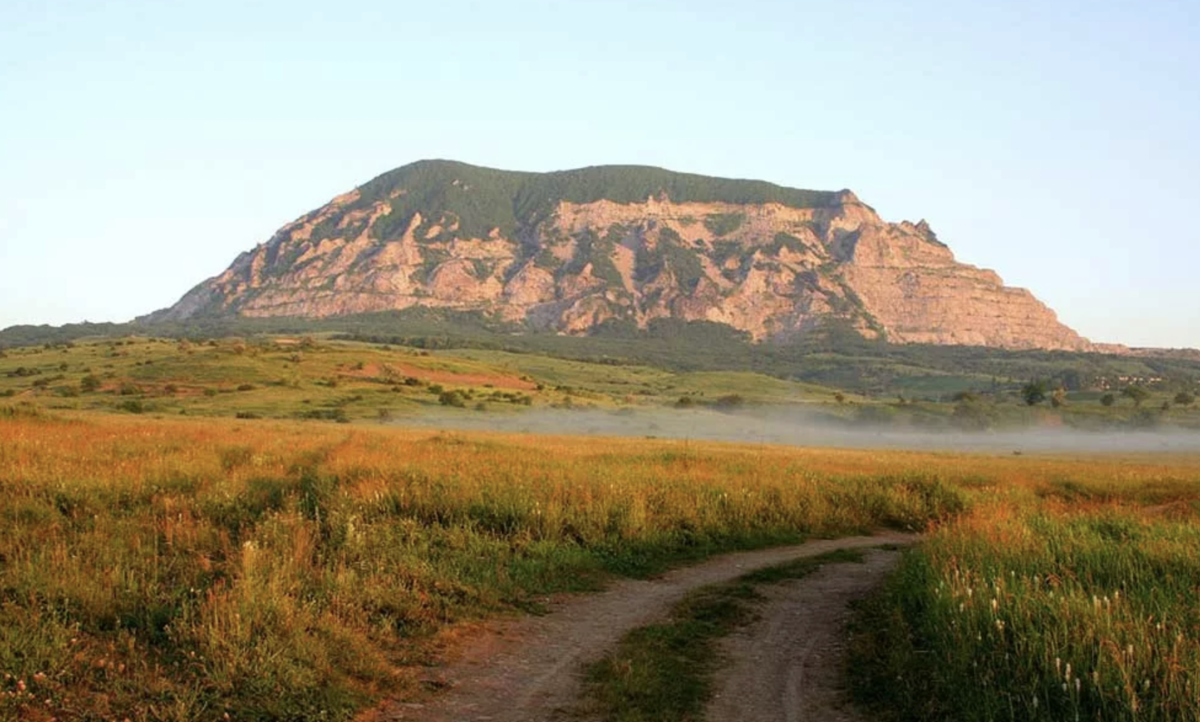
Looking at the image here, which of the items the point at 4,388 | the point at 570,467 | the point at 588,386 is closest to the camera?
the point at 570,467

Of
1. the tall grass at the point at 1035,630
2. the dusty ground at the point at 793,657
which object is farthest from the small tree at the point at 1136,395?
the tall grass at the point at 1035,630

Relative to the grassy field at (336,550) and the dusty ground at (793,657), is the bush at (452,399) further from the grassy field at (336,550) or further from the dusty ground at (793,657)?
the dusty ground at (793,657)

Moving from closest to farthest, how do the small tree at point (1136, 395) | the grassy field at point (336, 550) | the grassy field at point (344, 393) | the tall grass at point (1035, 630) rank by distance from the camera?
the tall grass at point (1035, 630)
the grassy field at point (336, 550)
the grassy field at point (344, 393)
the small tree at point (1136, 395)

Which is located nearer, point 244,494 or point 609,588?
point 609,588

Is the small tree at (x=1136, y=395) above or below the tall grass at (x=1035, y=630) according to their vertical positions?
below

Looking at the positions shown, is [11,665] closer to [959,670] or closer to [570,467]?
[959,670]

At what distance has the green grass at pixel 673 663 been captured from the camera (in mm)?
10047

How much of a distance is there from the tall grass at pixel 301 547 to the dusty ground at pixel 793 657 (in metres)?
3.18

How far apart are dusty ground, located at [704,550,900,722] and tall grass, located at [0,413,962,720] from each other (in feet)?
10.4

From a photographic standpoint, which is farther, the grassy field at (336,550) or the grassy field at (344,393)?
the grassy field at (344,393)

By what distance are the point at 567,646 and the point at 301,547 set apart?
14.9 feet

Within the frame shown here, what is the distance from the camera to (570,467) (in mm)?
26375

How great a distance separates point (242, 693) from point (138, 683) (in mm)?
1111

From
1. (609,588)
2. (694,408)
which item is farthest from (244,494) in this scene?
(694,408)
